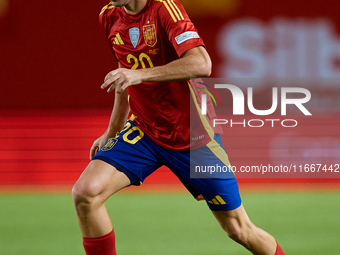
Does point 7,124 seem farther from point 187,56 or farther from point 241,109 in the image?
point 187,56

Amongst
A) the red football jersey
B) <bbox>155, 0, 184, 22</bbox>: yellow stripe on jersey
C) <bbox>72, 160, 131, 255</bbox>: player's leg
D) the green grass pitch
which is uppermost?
<bbox>155, 0, 184, 22</bbox>: yellow stripe on jersey

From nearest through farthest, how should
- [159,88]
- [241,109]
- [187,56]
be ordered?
[187,56] → [159,88] → [241,109]

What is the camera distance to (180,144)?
2.92 m

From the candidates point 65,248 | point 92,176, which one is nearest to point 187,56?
point 92,176

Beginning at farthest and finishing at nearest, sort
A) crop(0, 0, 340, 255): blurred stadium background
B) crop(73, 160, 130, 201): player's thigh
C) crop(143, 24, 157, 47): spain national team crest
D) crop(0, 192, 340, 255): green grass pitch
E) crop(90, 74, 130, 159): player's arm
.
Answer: crop(0, 0, 340, 255): blurred stadium background → crop(0, 192, 340, 255): green grass pitch → crop(90, 74, 130, 159): player's arm → crop(143, 24, 157, 47): spain national team crest → crop(73, 160, 130, 201): player's thigh

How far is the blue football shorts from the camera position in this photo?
2.86 meters

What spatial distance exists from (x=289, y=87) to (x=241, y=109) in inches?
34.0

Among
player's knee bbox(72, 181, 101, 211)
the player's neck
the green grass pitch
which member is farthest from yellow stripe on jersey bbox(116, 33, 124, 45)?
the green grass pitch

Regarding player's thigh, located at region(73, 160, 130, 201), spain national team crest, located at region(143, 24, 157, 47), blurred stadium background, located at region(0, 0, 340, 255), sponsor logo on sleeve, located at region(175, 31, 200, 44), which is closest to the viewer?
sponsor logo on sleeve, located at region(175, 31, 200, 44)

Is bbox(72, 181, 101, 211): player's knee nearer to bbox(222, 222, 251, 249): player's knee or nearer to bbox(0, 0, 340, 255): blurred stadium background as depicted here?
bbox(222, 222, 251, 249): player's knee

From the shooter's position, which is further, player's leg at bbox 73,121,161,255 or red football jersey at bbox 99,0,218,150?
red football jersey at bbox 99,0,218,150

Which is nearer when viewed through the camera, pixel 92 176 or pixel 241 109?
pixel 92 176

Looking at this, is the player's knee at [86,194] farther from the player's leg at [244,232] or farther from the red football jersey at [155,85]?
the player's leg at [244,232]

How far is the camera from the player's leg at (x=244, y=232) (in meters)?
2.88
